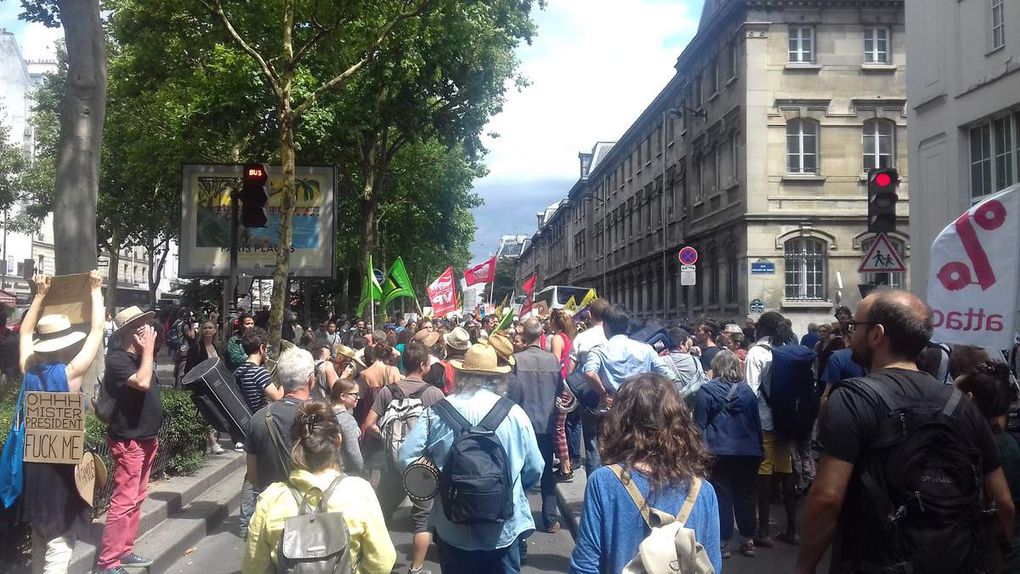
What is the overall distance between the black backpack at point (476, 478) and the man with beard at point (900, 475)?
4.90 feet

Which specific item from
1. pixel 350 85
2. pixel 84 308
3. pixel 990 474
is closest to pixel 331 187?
pixel 350 85

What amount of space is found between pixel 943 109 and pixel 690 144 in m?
20.6

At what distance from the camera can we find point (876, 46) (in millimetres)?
28719

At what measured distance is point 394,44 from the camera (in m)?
15.1

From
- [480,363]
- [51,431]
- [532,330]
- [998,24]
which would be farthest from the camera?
[998,24]

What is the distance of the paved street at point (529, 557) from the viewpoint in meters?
6.34

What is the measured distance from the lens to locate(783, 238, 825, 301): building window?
28.1 metres

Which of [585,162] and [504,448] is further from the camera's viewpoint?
[585,162]

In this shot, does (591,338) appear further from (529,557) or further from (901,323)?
(901,323)

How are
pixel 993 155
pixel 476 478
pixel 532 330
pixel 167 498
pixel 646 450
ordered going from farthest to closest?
pixel 993 155 < pixel 532 330 < pixel 167 498 < pixel 476 478 < pixel 646 450

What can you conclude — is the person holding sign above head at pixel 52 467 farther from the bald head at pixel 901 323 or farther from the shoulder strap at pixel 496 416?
the bald head at pixel 901 323

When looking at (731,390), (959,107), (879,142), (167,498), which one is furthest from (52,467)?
(879,142)

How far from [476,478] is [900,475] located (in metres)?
1.88

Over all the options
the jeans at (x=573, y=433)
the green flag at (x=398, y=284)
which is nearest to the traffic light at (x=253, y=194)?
the jeans at (x=573, y=433)
